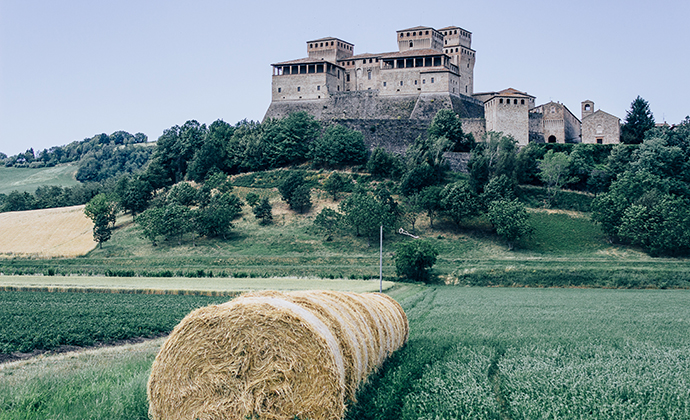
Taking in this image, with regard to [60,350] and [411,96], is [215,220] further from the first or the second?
[60,350]

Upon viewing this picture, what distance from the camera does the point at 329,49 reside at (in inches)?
3883

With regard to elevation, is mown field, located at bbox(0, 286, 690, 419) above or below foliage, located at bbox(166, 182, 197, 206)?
below

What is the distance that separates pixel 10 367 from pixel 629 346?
15.7 metres

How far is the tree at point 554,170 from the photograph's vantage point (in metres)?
68.1

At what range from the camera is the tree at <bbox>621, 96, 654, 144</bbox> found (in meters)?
78.5

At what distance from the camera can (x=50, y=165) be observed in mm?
185000

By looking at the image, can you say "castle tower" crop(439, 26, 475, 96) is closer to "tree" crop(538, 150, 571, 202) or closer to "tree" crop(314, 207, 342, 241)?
"tree" crop(538, 150, 571, 202)

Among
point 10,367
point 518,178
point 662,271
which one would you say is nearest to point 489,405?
point 10,367

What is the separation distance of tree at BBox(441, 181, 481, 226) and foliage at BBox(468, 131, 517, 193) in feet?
8.23

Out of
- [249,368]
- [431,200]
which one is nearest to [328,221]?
[431,200]

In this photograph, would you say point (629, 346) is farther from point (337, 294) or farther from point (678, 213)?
point (678, 213)

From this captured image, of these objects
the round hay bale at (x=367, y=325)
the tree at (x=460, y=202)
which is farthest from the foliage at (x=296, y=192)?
the round hay bale at (x=367, y=325)

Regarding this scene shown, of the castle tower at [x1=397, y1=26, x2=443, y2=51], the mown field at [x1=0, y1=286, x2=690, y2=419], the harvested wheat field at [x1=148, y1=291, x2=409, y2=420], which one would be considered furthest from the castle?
the harvested wheat field at [x1=148, y1=291, x2=409, y2=420]

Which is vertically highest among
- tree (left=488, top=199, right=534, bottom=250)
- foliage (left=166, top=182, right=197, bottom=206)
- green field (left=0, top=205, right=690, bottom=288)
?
foliage (left=166, top=182, right=197, bottom=206)
